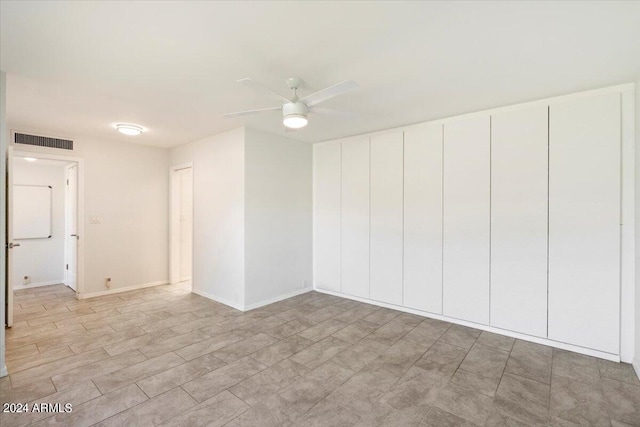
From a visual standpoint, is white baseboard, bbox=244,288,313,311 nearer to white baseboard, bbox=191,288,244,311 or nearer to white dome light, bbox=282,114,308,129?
white baseboard, bbox=191,288,244,311

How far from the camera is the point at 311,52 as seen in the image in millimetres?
2318

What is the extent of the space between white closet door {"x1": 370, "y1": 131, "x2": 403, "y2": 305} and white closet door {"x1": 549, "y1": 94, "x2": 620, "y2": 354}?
181 cm

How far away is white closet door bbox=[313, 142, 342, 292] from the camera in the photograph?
17.2 ft

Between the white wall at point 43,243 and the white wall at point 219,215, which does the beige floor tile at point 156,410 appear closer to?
the white wall at point 219,215

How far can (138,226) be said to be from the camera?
18.6 ft

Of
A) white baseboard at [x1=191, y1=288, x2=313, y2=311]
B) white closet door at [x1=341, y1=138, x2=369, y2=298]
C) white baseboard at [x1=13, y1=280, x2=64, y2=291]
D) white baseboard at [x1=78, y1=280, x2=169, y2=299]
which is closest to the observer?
white baseboard at [x1=191, y1=288, x2=313, y2=311]

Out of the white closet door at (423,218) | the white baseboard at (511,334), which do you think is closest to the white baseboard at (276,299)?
the white baseboard at (511,334)

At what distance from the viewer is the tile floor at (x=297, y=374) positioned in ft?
7.17

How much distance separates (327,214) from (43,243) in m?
5.66

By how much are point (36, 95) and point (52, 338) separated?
107 inches

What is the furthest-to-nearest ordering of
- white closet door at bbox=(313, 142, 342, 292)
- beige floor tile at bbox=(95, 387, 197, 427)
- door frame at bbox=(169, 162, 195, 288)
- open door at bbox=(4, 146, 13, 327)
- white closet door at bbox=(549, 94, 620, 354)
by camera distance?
door frame at bbox=(169, 162, 195, 288) < white closet door at bbox=(313, 142, 342, 292) < open door at bbox=(4, 146, 13, 327) < white closet door at bbox=(549, 94, 620, 354) < beige floor tile at bbox=(95, 387, 197, 427)

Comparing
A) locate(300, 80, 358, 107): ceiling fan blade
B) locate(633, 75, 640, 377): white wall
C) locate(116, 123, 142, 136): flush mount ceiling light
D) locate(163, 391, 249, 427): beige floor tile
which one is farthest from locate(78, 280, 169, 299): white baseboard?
locate(633, 75, 640, 377): white wall

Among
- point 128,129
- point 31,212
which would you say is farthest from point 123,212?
point 31,212

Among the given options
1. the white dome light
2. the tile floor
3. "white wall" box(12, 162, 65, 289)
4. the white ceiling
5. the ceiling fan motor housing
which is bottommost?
the tile floor
